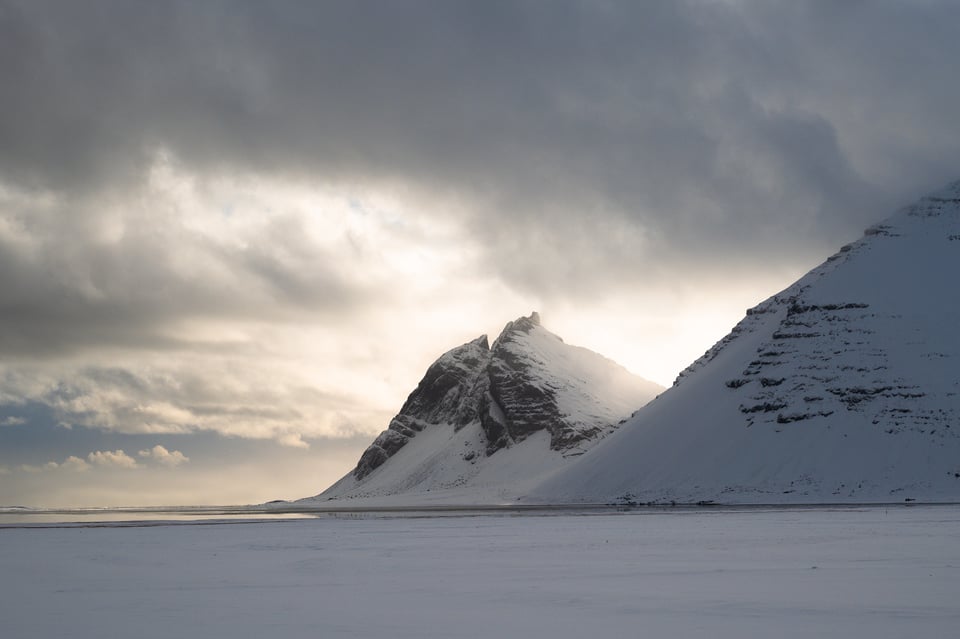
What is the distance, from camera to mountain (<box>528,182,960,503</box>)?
385 feet

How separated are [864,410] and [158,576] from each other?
426 feet

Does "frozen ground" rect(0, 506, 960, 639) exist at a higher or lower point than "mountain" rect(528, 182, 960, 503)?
lower

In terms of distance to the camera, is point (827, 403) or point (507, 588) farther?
point (827, 403)

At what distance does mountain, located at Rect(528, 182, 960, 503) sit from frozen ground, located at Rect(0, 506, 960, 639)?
288 ft

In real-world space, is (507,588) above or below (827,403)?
below

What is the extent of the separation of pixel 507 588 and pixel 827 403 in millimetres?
129636

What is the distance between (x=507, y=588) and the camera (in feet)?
62.8

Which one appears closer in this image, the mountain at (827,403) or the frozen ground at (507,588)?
the frozen ground at (507,588)

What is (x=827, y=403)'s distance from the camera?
440ft

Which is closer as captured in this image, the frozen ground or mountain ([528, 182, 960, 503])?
the frozen ground

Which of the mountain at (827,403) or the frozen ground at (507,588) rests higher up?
the mountain at (827,403)

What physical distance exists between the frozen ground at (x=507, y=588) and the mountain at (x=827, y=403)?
3452 inches

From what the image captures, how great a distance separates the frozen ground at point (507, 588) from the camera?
46.6ft

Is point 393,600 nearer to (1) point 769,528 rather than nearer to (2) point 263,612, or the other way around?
(2) point 263,612
